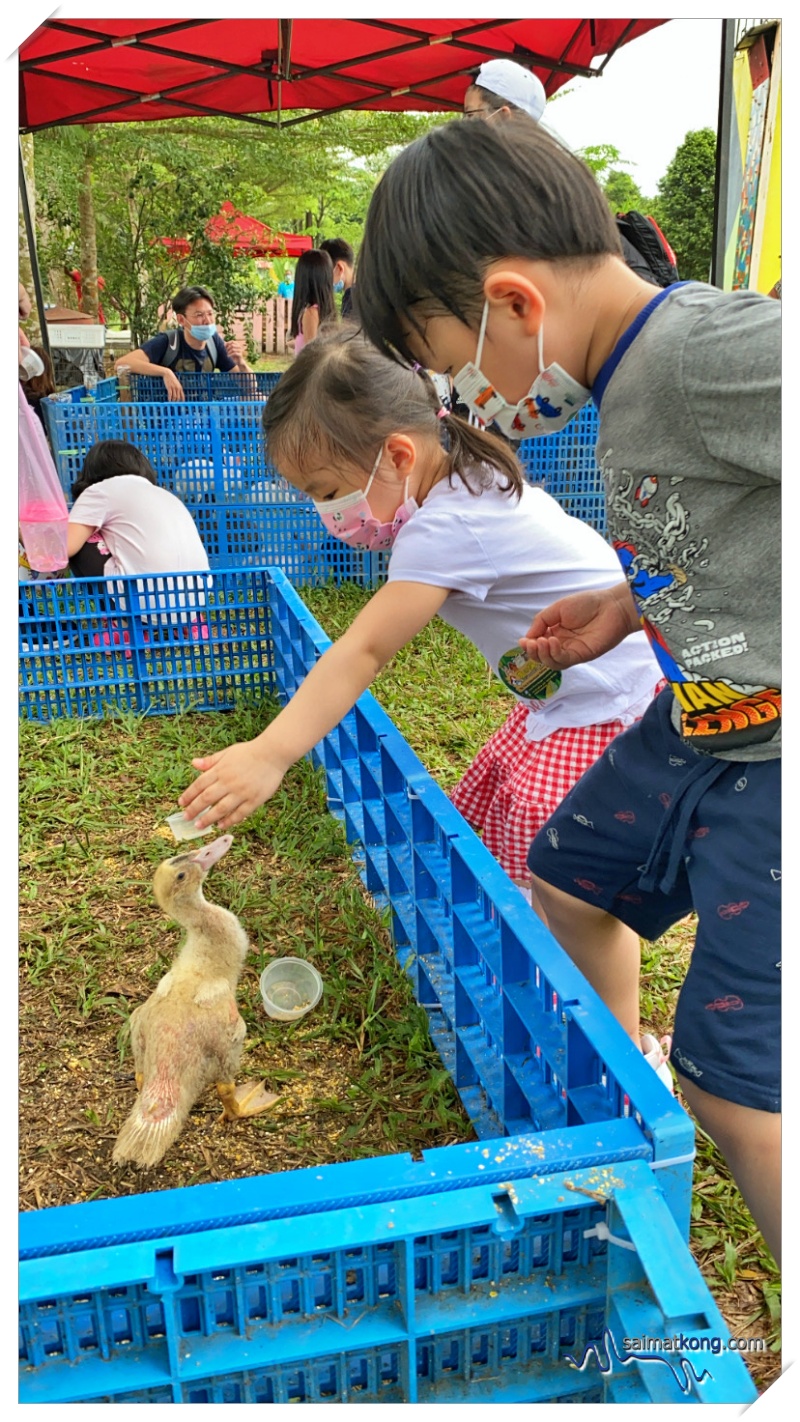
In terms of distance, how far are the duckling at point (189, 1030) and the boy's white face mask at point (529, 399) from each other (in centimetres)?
89

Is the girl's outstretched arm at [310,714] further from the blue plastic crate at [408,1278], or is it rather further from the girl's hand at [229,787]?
the blue plastic crate at [408,1278]

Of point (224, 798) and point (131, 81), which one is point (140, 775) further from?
point (131, 81)

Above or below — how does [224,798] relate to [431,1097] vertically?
above

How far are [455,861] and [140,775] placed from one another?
1657mm

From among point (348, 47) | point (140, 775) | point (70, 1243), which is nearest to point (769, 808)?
point (70, 1243)

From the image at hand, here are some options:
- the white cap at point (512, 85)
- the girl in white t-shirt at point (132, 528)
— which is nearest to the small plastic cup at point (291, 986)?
the girl in white t-shirt at point (132, 528)

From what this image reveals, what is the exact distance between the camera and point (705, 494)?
1.19m

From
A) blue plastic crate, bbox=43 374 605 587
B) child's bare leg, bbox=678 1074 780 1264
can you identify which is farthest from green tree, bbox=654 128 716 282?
child's bare leg, bbox=678 1074 780 1264

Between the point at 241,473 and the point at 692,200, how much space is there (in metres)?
10.8

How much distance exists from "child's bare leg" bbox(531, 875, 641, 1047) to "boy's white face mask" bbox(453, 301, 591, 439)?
0.73m

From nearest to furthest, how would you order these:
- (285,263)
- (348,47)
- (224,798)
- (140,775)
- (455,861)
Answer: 1. (224,798)
2. (455,861)
3. (140,775)
4. (348,47)
5. (285,263)

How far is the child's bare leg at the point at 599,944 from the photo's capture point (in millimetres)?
1702

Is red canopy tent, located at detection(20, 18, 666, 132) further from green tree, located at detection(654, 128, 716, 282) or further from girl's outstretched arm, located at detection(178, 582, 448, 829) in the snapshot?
green tree, located at detection(654, 128, 716, 282)

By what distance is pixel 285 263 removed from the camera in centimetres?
2239
